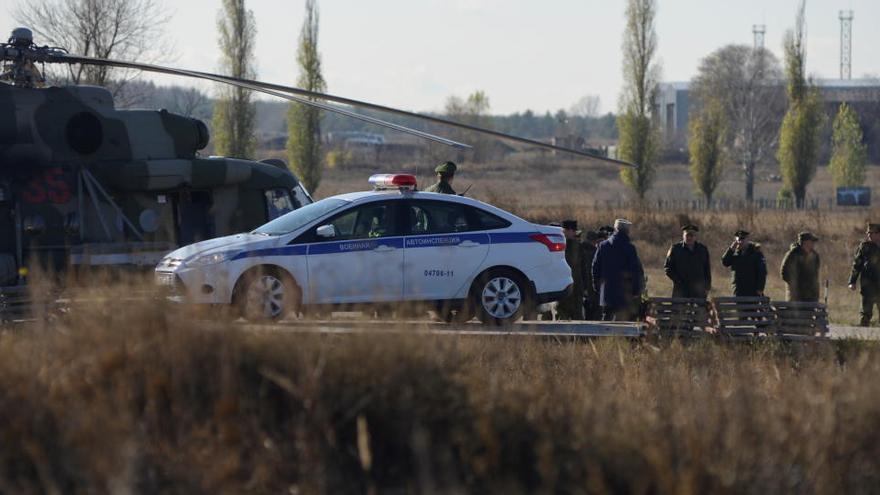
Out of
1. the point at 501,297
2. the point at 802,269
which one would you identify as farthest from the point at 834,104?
the point at 501,297

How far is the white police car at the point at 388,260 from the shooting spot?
500 inches

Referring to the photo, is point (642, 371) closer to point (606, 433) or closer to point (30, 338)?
point (606, 433)

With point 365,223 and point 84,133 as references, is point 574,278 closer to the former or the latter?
point 365,223

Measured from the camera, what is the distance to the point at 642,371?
11.8 meters

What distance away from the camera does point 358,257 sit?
43.0 ft

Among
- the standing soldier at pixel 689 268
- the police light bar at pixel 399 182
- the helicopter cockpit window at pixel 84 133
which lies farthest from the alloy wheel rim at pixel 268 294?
the standing soldier at pixel 689 268

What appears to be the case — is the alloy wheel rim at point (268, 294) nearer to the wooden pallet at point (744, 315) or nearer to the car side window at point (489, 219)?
the car side window at point (489, 219)

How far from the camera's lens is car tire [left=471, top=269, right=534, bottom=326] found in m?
13.6

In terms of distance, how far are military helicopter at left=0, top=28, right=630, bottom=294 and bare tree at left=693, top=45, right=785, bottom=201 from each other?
7022cm

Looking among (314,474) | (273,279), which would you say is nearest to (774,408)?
(314,474)

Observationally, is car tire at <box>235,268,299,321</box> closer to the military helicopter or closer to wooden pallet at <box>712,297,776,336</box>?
the military helicopter

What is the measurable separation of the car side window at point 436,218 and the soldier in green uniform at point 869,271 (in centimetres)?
799

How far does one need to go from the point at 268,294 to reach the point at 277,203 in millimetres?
5750

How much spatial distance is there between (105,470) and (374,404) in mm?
1653
